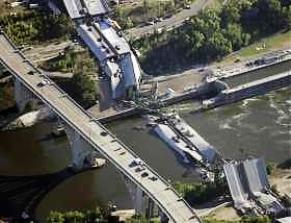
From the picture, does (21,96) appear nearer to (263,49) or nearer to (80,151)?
(80,151)

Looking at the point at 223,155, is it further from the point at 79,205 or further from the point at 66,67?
the point at 66,67

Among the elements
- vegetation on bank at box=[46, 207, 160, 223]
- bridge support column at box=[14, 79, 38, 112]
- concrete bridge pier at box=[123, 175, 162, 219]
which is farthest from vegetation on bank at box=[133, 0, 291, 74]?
vegetation on bank at box=[46, 207, 160, 223]

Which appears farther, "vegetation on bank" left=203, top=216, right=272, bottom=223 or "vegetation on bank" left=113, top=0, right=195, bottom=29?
"vegetation on bank" left=113, top=0, right=195, bottom=29

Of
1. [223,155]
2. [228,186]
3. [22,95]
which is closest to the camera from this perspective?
[228,186]

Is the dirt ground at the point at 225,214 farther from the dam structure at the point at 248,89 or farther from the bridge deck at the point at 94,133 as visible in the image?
the dam structure at the point at 248,89

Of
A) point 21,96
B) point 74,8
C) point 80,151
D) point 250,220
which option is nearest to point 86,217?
point 80,151

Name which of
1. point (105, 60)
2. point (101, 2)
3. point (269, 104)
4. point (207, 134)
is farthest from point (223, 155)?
point (101, 2)

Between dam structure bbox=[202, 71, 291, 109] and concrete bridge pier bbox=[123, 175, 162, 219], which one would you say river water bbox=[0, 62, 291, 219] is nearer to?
dam structure bbox=[202, 71, 291, 109]
